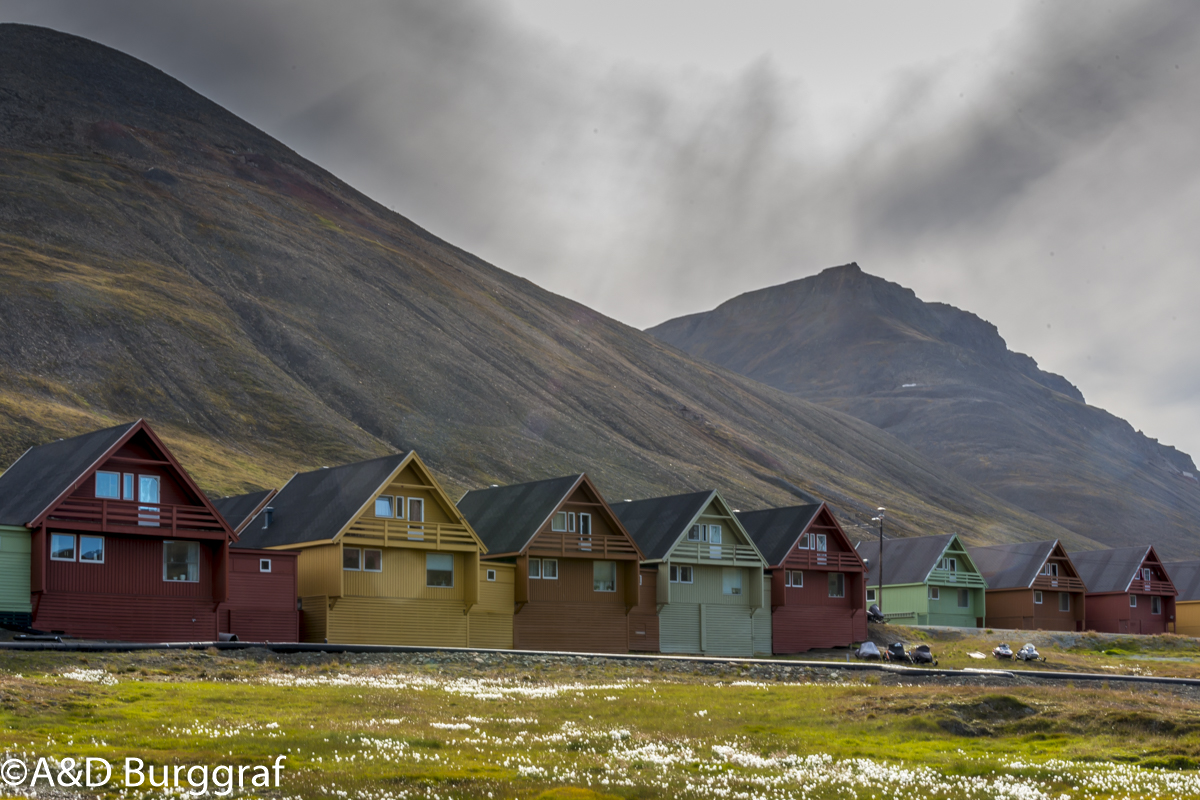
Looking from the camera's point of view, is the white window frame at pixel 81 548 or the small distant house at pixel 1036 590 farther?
the small distant house at pixel 1036 590

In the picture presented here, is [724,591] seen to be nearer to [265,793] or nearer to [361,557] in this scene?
[361,557]

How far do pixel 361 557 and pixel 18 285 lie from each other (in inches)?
4616

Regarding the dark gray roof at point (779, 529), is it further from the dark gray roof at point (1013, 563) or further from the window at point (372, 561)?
the dark gray roof at point (1013, 563)

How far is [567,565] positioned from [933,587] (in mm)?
41702

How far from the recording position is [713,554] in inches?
3059

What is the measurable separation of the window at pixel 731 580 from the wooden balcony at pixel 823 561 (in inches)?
133

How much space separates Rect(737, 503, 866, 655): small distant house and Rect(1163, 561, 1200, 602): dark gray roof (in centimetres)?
4840

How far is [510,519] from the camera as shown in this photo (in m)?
74.1

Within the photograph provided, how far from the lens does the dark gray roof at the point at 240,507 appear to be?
76.2 metres

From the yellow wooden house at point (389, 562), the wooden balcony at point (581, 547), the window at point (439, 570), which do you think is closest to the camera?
the yellow wooden house at point (389, 562)

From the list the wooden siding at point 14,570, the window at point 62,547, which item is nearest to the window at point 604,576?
the window at point 62,547

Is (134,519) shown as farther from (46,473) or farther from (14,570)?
(14,570)

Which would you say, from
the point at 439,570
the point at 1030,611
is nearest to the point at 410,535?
the point at 439,570

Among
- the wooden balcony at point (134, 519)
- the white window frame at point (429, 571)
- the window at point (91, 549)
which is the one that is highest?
the wooden balcony at point (134, 519)
